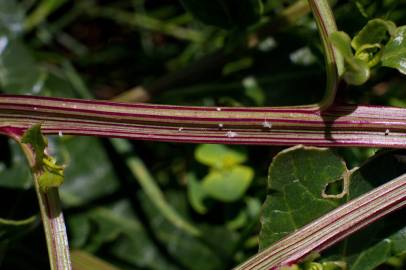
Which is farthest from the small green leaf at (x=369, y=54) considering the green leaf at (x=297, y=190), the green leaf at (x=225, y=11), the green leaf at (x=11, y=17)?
the green leaf at (x=11, y=17)

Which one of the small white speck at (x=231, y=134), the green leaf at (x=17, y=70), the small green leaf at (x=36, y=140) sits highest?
the green leaf at (x=17, y=70)

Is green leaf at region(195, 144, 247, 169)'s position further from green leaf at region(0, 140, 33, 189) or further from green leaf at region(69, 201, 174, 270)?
green leaf at region(0, 140, 33, 189)

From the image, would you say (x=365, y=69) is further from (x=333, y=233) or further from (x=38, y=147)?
(x=38, y=147)

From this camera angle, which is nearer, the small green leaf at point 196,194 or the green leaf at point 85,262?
the green leaf at point 85,262

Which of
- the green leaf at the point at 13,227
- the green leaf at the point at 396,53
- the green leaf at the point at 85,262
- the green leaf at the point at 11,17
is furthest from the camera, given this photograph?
the green leaf at the point at 11,17

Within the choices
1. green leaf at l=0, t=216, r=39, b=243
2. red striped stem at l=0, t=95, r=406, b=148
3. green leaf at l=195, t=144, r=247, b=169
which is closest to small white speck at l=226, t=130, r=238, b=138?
red striped stem at l=0, t=95, r=406, b=148

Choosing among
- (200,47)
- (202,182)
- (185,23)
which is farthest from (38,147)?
(185,23)

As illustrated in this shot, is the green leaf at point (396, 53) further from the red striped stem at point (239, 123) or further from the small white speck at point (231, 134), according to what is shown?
the small white speck at point (231, 134)
